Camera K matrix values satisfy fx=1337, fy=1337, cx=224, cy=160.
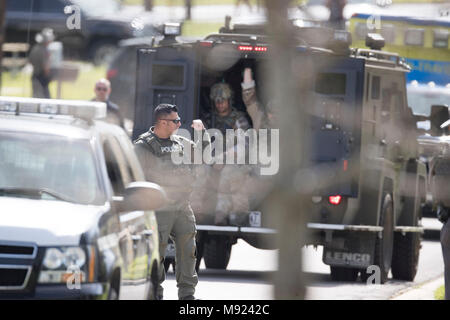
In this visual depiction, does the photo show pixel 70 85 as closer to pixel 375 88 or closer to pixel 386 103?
pixel 386 103

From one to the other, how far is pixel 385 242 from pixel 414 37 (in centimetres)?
852

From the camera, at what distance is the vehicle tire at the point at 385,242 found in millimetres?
15078

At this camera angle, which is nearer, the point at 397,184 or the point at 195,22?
the point at 397,184

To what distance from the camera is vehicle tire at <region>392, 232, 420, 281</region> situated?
15.9 m

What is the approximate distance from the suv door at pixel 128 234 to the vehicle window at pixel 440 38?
620 inches

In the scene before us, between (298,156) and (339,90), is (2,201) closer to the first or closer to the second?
(298,156)

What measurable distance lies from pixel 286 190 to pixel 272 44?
1.36ft

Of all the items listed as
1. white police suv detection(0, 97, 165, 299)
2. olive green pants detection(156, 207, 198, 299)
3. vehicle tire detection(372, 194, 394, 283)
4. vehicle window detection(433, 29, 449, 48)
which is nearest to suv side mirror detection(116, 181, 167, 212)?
white police suv detection(0, 97, 165, 299)

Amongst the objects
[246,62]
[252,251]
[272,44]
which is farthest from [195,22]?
[272,44]

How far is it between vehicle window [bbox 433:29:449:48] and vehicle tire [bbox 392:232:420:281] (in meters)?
7.85

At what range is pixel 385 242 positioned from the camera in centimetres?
1549

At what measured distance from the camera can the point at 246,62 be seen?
15.6 metres

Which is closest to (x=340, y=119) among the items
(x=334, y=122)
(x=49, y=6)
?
(x=334, y=122)

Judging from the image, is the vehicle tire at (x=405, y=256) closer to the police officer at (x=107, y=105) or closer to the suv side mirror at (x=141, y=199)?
the police officer at (x=107, y=105)
